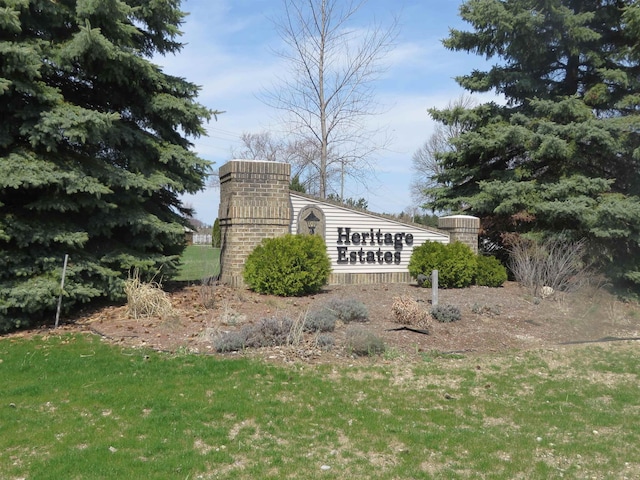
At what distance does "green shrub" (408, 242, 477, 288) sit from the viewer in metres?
11.7

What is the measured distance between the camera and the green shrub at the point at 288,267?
32.4 feet

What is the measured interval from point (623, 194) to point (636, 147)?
48.8 inches

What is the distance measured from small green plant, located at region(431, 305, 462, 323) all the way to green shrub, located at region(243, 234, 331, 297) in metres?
2.76

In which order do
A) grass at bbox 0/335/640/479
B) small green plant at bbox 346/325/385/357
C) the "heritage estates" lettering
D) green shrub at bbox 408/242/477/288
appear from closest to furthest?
grass at bbox 0/335/640/479
small green plant at bbox 346/325/385/357
green shrub at bbox 408/242/477/288
the "heritage estates" lettering

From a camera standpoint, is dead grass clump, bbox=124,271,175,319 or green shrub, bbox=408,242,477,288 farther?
green shrub, bbox=408,242,477,288

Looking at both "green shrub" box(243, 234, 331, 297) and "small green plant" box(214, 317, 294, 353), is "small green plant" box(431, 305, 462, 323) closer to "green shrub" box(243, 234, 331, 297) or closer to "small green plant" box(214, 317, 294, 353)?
"small green plant" box(214, 317, 294, 353)

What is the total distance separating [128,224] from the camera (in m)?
9.31

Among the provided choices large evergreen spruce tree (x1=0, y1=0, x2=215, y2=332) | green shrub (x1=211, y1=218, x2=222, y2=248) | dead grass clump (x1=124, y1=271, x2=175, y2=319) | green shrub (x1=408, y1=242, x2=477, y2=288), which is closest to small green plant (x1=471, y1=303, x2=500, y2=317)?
green shrub (x1=408, y1=242, x2=477, y2=288)

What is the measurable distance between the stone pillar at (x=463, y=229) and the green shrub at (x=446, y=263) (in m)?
1.06

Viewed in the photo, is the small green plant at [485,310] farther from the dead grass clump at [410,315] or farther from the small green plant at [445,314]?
the dead grass clump at [410,315]

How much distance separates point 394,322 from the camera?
7.79m

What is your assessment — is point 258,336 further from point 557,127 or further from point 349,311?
point 557,127

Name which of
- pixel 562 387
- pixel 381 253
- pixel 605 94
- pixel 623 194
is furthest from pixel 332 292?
pixel 605 94

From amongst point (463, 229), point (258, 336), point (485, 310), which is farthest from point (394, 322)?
Answer: point (463, 229)
